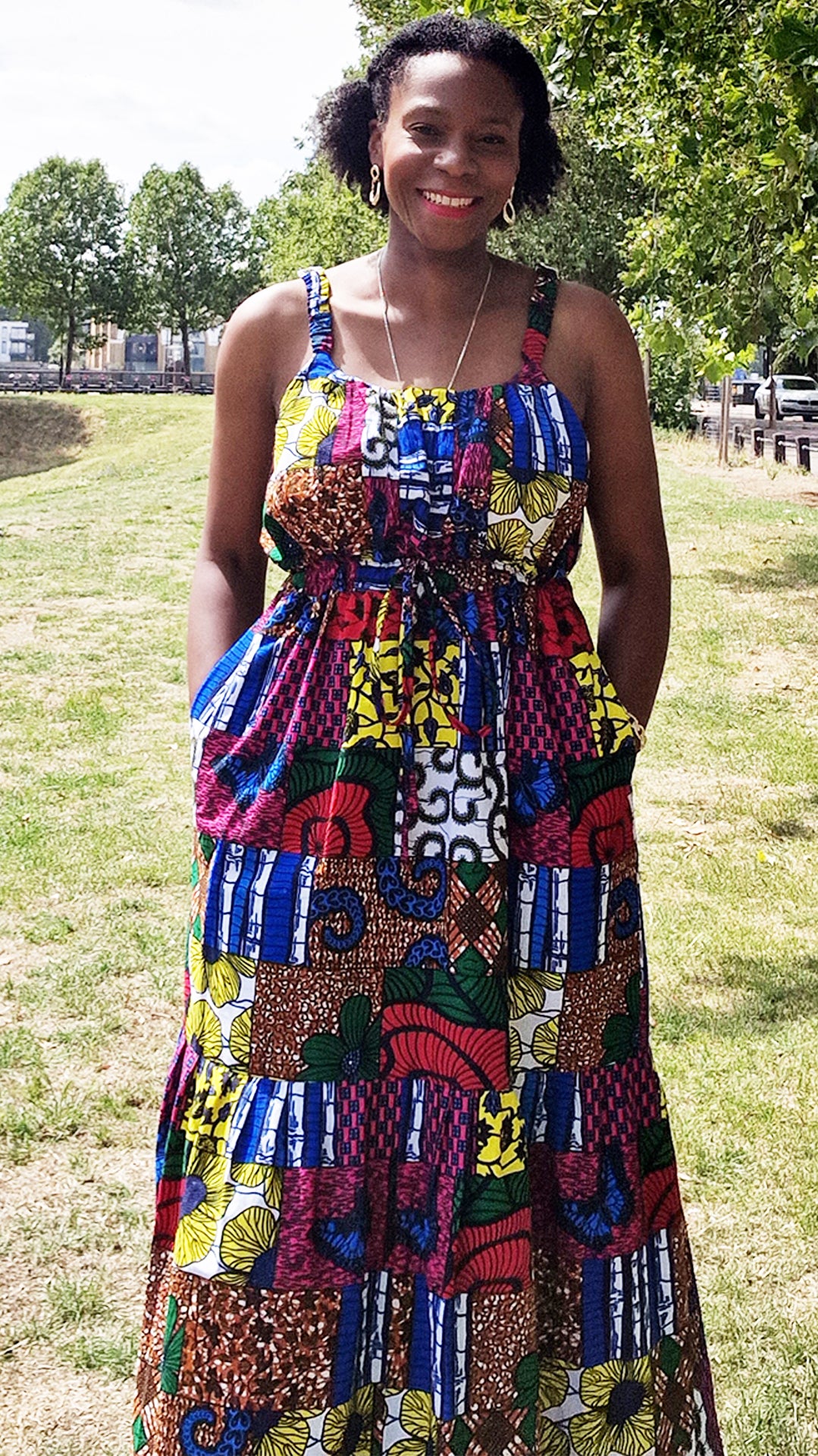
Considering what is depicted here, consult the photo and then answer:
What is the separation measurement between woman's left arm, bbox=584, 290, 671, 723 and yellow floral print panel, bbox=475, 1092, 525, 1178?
726 millimetres

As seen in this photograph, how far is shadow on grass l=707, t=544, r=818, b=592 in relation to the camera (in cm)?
1439

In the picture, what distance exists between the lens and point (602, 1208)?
239 centimetres

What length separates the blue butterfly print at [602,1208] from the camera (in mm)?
2381

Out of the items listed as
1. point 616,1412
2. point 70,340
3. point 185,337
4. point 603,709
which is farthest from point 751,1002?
point 185,337

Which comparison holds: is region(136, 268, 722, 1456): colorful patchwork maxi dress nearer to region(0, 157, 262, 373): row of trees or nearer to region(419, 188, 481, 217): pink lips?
region(419, 188, 481, 217): pink lips

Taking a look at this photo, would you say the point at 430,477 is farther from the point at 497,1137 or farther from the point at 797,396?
the point at 797,396

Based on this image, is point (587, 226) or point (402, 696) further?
point (587, 226)

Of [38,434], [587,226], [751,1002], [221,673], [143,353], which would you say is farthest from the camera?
[143,353]

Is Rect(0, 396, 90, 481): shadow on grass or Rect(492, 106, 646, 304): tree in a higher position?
Rect(492, 106, 646, 304): tree

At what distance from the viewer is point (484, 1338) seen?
7.57ft

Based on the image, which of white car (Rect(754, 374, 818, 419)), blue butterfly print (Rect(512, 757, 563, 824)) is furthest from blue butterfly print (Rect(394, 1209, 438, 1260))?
white car (Rect(754, 374, 818, 419))

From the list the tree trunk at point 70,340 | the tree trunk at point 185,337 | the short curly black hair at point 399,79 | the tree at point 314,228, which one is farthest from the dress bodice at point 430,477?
the tree trunk at point 185,337

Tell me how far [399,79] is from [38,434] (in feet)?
161

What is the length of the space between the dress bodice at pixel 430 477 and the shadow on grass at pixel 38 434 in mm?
43543
